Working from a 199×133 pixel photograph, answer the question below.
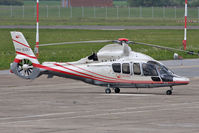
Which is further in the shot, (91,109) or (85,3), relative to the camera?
(85,3)

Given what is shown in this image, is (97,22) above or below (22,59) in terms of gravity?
below

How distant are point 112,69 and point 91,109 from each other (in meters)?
5.76

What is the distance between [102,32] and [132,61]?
44181mm

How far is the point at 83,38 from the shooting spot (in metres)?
63.2

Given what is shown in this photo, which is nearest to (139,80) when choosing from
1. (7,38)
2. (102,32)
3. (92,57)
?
(92,57)

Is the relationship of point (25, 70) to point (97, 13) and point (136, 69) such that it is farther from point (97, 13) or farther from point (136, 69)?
point (97, 13)

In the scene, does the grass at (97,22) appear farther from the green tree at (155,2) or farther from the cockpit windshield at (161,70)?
the cockpit windshield at (161,70)

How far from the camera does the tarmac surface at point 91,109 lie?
59.1 ft

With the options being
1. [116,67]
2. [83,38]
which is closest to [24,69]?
[116,67]

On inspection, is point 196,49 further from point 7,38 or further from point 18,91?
point 18,91

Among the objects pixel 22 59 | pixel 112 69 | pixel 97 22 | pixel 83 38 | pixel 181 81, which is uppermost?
pixel 22 59

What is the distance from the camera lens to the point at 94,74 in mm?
28047

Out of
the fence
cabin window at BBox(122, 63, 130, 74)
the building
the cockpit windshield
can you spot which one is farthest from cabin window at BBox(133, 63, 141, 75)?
the building

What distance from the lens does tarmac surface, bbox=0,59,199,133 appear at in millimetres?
18016
